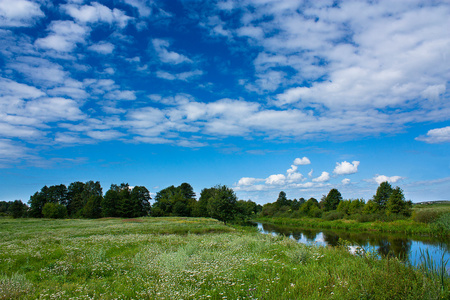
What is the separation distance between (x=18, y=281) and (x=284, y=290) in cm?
753

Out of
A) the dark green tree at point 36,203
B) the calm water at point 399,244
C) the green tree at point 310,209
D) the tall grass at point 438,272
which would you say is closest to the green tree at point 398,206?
the calm water at point 399,244

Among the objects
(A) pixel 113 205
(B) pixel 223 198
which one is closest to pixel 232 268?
(B) pixel 223 198

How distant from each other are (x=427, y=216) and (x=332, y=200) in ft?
141

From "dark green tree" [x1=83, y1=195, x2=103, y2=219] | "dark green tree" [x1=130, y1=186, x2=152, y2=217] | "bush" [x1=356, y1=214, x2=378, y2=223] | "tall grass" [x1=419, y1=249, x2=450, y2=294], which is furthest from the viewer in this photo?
"dark green tree" [x1=130, y1=186, x2=152, y2=217]

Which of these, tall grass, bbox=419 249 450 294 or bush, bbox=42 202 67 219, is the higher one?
tall grass, bbox=419 249 450 294

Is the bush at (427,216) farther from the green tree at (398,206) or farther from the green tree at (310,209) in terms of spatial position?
the green tree at (310,209)

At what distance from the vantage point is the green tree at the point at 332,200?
80438 mm

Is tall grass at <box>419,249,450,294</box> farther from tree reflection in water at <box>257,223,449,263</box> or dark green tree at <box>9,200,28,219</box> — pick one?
dark green tree at <box>9,200,28,219</box>

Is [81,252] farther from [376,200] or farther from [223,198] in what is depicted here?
[376,200]

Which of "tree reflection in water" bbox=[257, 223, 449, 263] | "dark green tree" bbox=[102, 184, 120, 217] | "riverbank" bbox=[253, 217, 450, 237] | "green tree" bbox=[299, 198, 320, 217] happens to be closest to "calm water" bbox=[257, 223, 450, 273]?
"tree reflection in water" bbox=[257, 223, 449, 263]

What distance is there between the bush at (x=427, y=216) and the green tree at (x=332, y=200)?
39.9 m

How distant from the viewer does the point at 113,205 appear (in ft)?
260

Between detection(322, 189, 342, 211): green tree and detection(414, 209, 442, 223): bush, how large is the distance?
3992 centimetres

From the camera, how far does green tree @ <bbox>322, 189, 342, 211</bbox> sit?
80.4 meters
